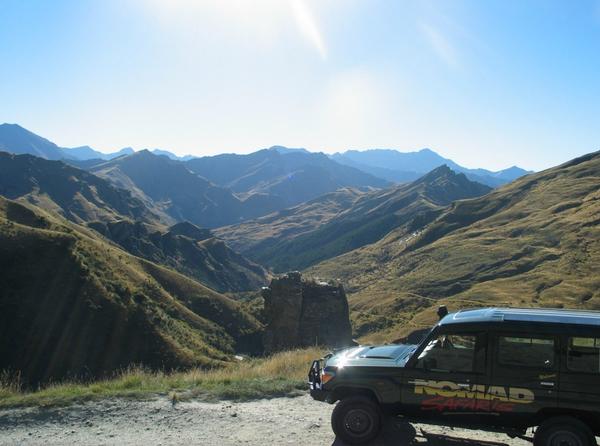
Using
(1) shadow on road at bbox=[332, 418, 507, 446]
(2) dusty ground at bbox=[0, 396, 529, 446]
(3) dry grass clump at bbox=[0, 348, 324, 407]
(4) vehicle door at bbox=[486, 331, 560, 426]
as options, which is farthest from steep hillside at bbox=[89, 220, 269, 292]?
(4) vehicle door at bbox=[486, 331, 560, 426]

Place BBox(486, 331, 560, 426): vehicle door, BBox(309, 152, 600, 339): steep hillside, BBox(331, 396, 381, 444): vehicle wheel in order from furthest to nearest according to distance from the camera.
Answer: BBox(309, 152, 600, 339): steep hillside → BBox(331, 396, 381, 444): vehicle wheel → BBox(486, 331, 560, 426): vehicle door

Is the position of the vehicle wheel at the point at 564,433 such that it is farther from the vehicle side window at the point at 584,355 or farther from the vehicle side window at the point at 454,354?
the vehicle side window at the point at 454,354

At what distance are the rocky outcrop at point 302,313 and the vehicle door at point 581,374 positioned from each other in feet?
111

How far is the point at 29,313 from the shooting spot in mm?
45500

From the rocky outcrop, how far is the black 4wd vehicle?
32.3 meters

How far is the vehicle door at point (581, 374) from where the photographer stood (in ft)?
26.2

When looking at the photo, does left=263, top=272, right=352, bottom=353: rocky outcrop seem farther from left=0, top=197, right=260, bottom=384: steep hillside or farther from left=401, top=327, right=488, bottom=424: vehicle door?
left=401, top=327, right=488, bottom=424: vehicle door

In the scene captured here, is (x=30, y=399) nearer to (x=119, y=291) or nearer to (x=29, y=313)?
(x=29, y=313)

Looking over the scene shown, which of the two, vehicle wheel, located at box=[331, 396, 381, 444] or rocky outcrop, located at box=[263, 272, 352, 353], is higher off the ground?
vehicle wheel, located at box=[331, 396, 381, 444]

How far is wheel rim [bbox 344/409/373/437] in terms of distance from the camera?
9.26 meters

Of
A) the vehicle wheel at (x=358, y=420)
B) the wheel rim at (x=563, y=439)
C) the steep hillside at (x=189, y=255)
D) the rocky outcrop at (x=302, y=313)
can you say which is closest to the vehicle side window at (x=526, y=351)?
the wheel rim at (x=563, y=439)

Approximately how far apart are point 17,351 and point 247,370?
34997mm

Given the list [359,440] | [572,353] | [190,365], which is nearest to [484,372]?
[572,353]

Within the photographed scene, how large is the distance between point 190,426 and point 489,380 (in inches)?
245
